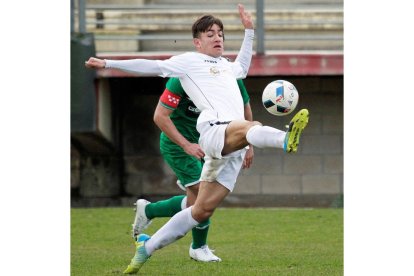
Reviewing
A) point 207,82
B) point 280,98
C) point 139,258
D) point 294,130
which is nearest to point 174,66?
point 207,82

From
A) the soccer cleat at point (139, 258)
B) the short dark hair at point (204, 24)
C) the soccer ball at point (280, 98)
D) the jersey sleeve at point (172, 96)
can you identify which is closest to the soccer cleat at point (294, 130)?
the soccer ball at point (280, 98)

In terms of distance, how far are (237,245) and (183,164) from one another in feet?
4.66

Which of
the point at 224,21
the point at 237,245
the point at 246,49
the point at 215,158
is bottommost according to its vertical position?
the point at 237,245

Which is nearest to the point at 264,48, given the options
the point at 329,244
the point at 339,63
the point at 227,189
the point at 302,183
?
the point at 339,63

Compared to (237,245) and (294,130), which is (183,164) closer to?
(237,245)

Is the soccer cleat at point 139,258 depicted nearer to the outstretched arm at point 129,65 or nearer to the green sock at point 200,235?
the green sock at point 200,235

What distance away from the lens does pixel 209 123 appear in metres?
7.09

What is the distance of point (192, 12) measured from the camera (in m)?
15.5

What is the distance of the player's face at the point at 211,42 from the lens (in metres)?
7.38

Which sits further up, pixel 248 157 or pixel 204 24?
pixel 204 24

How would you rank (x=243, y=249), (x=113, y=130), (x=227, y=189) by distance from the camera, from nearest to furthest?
1. (x=227, y=189)
2. (x=243, y=249)
3. (x=113, y=130)

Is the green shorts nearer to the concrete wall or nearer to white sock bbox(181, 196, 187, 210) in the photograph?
white sock bbox(181, 196, 187, 210)
